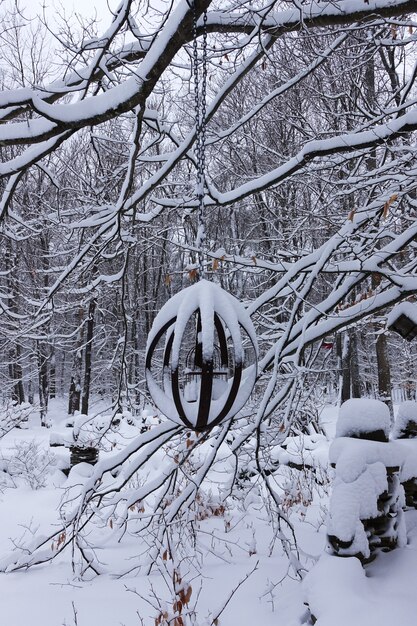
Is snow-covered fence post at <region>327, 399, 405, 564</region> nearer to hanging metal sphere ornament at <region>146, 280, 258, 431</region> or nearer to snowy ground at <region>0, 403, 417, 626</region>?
snowy ground at <region>0, 403, 417, 626</region>

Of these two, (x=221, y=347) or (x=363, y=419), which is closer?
(x=221, y=347)

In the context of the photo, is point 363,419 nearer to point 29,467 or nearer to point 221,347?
point 221,347

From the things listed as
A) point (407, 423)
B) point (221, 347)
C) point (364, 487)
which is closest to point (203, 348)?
point (221, 347)

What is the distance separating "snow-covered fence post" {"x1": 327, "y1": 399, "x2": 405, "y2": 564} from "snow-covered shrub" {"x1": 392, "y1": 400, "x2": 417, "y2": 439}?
0.90 m

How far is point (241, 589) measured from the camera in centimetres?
465

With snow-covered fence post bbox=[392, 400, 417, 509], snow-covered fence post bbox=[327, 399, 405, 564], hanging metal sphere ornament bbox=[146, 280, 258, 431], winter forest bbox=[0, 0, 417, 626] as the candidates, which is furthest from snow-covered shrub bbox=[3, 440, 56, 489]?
hanging metal sphere ornament bbox=[146, 280, 258, 431]

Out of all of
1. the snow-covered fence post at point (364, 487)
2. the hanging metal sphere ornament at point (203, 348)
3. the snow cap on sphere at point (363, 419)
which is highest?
the hanging metal sphere ornament at point (203, 348)

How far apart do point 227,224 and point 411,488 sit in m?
15.0

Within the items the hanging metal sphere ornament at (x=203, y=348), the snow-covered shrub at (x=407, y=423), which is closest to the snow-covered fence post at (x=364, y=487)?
the snow-covered shrub at (x=407, y=423)

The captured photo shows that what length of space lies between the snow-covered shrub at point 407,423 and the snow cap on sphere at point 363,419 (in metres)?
0.93

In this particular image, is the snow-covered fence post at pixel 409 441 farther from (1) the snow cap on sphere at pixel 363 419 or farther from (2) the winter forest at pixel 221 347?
(1) the snow cap on sphere at pixel 363 419

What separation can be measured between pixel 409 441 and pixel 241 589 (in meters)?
2.16

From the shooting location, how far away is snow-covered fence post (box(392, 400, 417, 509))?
4.75 metres

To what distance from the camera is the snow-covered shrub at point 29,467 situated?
9.77 m
